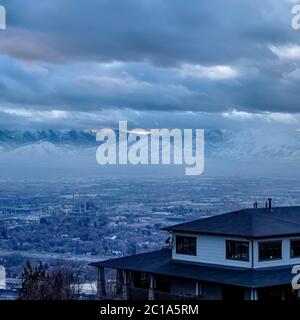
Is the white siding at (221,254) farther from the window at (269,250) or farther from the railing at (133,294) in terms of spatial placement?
the railing at (133,294)

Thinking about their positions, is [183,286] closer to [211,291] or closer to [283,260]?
[211,291]

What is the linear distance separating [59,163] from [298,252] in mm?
29110

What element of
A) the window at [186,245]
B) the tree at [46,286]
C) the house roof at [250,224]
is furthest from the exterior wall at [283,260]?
the tree at [46,286]

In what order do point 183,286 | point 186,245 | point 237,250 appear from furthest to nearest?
1. point 186,245
2. point 183,286
3. point 237,250

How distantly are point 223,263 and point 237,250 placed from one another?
89 centimetres

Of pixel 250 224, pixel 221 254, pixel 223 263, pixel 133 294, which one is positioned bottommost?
pixel 133 294

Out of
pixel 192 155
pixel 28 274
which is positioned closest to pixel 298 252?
pixel 28 274

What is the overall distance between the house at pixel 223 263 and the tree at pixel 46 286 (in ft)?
5.33

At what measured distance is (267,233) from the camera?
25.5m

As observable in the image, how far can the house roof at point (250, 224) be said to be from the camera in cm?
2575

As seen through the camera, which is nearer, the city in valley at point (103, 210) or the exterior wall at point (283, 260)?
the exterior wall at point (283, 260)

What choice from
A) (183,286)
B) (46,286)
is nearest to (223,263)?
(183,286)

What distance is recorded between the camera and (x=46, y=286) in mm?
26203
